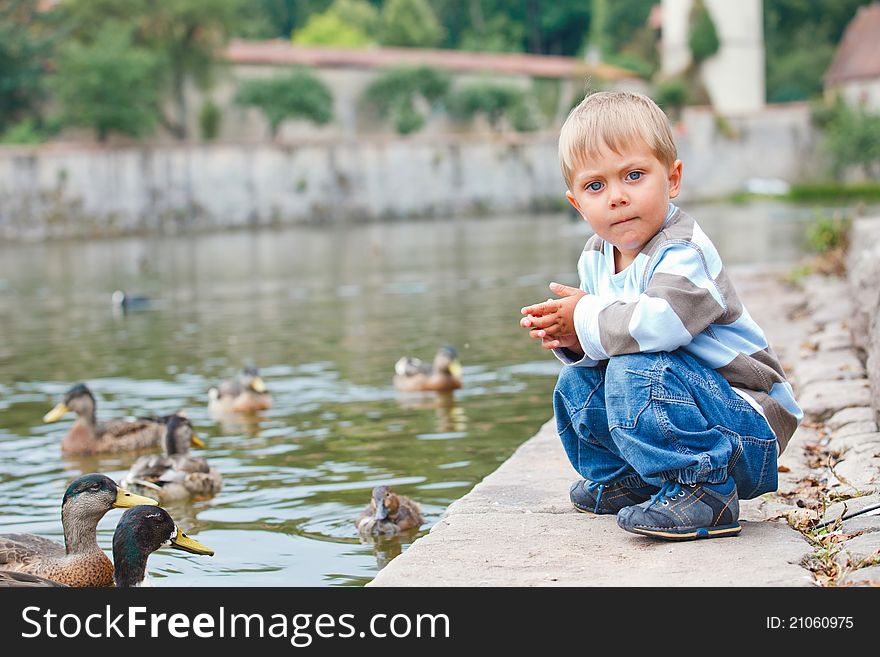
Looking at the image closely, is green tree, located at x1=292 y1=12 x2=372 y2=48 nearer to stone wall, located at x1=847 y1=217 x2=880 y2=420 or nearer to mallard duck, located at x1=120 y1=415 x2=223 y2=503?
stone wall, located at x1=847 y1=217 x2=880 y2=420

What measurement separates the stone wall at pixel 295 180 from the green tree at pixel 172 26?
3881 millimetres

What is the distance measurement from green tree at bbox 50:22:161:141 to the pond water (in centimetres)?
2350

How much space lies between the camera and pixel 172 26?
5081 centimetres

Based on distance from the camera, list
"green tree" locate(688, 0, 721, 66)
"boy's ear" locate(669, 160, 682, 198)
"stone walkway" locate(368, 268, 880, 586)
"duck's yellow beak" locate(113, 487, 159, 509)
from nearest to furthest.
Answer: "stone walkway" locate(368, 268, 880, 586) → "boy's ear" locate(669, 160, 682, 198) → "duck's yellow beak" locate(113, 487, 159, 509) → "green tree" locate(688, 0, 721, 66)

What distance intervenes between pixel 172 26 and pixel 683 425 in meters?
49.7

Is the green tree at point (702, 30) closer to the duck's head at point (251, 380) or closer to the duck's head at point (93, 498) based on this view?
the duck's head at point (251, 380)

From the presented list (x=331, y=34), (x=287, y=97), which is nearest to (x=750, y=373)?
(x=287, y=97)

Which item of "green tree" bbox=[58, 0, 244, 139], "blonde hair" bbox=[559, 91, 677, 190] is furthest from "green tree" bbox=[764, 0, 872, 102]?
"blonde hair" bbox=[559, 91, 677, 190]

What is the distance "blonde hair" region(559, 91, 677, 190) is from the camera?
3.81m

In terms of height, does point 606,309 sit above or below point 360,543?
above

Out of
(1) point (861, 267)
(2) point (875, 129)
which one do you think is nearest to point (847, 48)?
(2) point (875, 129)
